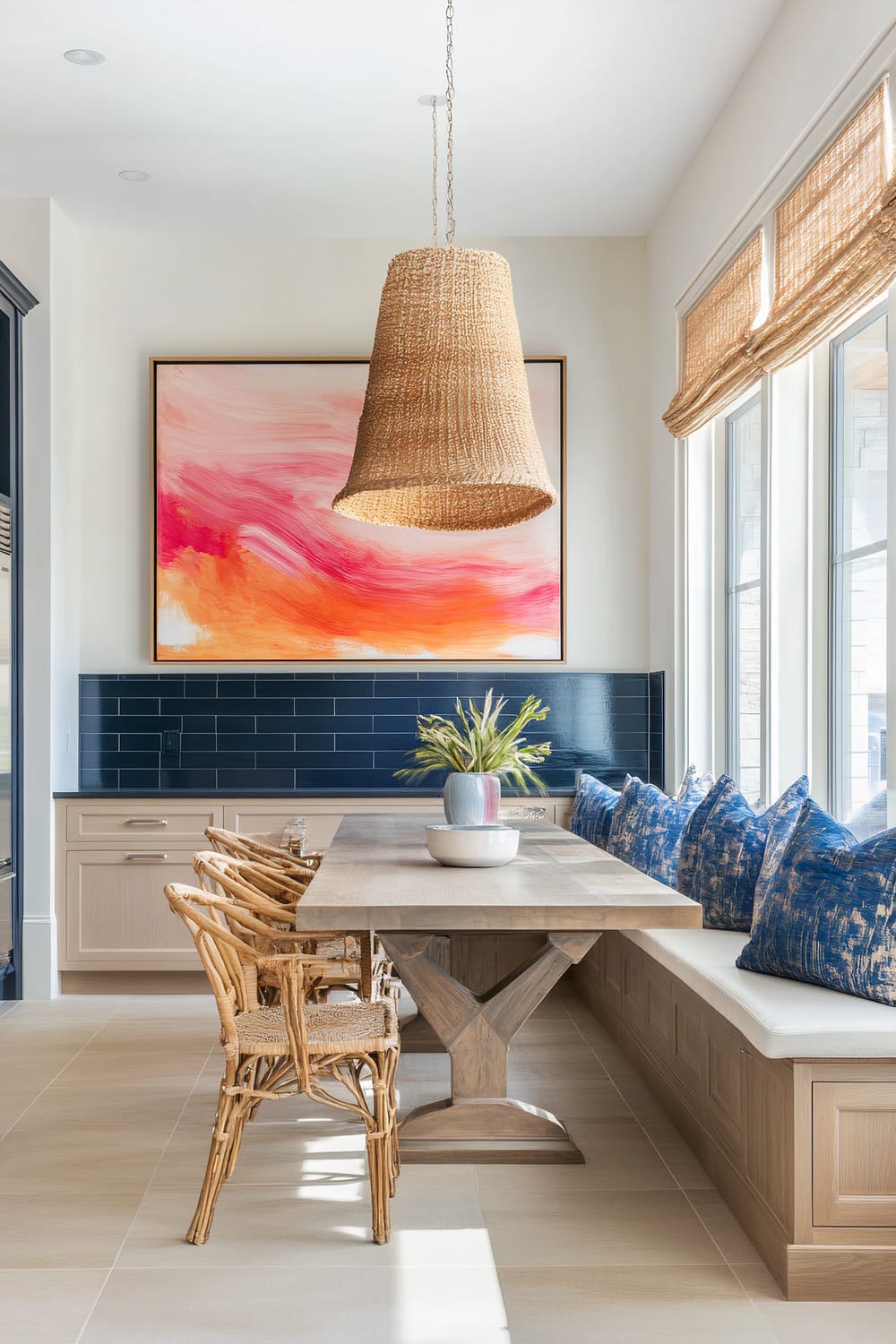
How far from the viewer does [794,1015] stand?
2.48 meters

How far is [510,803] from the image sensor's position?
17.8 feet

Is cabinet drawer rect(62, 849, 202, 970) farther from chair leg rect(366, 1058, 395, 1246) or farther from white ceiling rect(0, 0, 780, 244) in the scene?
white ceiling rect(0, 0, 780, 244)

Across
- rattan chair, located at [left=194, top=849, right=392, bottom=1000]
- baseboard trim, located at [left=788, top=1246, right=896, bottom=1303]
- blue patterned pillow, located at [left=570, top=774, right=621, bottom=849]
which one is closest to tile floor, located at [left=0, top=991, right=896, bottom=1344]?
baseboard trim, located at [left=788, top=1246, right=896, bottom=1303]

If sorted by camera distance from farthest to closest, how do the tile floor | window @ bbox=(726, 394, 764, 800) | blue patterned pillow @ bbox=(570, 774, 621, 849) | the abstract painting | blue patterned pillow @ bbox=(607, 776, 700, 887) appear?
1. the abstract painting
2. blue patterned pillow @ bbox=(570, 774, 621, 849)
3. window @ bbox=(726, 394, 764, 800)
4. blue patterned pillow @ bbox=(607, 776, 700, 887)
5. the tile floor

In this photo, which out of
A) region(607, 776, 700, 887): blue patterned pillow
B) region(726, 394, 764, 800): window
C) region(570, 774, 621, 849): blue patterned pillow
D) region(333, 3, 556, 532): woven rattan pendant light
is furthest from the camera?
region(570, 774, 621, 849): blue patterned pillow

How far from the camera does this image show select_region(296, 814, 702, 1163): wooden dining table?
8.76 ft

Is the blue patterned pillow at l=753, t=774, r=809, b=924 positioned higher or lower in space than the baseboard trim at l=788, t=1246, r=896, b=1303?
higher

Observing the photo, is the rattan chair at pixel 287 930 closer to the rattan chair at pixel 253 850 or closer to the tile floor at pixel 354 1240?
the rattan chair at pixel 253 850

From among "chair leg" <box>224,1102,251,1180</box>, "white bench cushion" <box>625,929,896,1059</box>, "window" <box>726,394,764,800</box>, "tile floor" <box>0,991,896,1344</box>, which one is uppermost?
"window" <box>726,394,764,800</box>

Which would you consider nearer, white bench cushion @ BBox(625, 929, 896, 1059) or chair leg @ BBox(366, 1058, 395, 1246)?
white bench cushion @ BBox(625, 929, 896, 1059)

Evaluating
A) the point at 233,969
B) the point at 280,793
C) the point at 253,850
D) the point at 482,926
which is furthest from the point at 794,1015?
the point at 280,793

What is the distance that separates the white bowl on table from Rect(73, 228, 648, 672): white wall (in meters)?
2.61

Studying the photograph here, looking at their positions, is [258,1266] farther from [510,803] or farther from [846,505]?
[510,803]

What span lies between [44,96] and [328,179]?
1.24 metres
